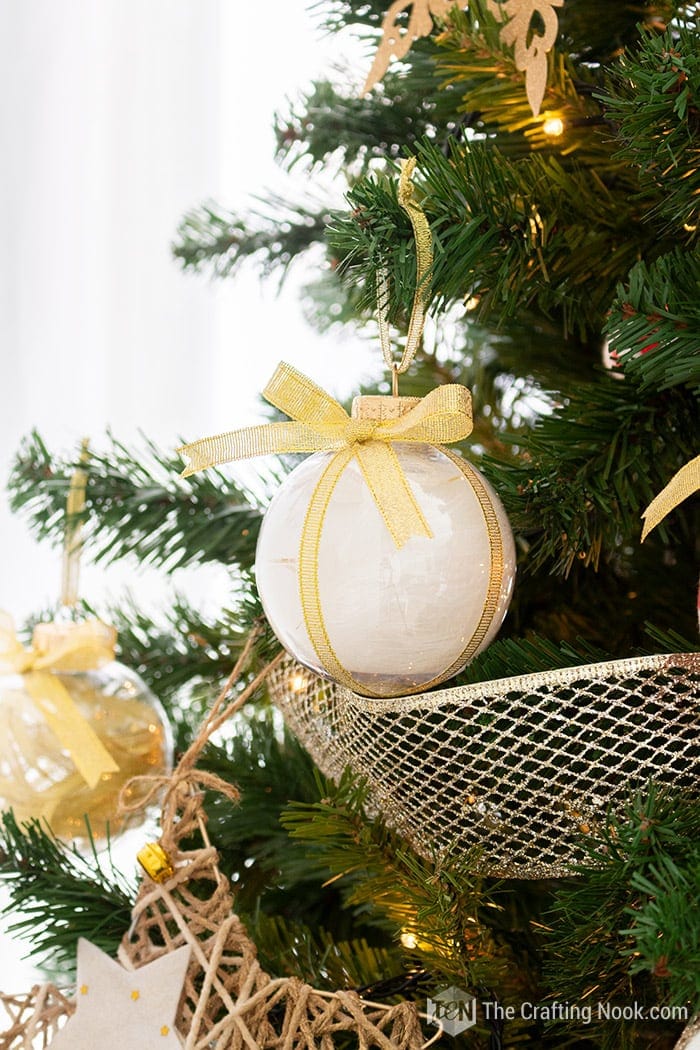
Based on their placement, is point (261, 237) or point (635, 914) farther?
point (261, 237)

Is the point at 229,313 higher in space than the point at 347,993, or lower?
higher

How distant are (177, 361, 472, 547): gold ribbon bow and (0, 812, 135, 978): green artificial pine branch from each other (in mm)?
225

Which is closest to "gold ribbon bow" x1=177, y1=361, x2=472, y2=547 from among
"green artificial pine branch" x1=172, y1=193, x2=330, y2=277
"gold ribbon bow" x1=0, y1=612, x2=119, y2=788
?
"gold ribbon bow" x1=0, y1=612, x2=119, y2=788

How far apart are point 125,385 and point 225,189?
1.18 feet

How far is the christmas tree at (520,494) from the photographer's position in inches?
13.7

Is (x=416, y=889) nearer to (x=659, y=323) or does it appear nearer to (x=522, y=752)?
(x=522, y=752)

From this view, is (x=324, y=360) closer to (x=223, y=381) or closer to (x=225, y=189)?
(x=223, y=381)

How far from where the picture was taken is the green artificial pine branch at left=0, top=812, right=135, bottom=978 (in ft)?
1.57

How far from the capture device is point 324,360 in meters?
1.40

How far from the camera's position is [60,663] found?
56cm

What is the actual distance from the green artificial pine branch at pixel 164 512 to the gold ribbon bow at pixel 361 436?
0.60 feet

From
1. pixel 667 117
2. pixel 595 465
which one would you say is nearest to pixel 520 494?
pixel 595 465

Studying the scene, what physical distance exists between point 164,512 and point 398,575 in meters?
0.30

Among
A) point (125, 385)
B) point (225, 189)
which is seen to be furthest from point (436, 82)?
point (225, 189)
